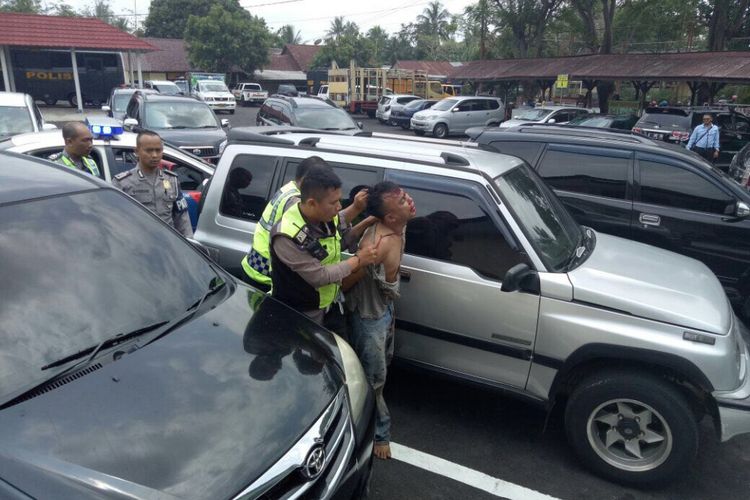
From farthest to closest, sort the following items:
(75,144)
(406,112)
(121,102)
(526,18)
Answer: (526,18), (406,112), (121,102), (75,144)

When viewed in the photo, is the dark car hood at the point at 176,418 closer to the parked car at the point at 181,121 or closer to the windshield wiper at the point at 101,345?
the windshield wiper at the point at 101,345

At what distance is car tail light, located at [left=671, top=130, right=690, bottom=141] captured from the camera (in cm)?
1350

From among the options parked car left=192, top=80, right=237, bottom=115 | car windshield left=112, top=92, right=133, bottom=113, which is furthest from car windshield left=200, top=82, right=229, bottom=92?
car windshield left=112, top=92, right=133, bottom=113

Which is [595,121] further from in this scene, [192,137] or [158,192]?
[158,192]

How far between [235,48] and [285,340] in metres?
47.0

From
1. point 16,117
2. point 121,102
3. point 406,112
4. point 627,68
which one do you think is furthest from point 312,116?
point 627,68

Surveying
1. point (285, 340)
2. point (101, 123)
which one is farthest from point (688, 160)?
point (101, 123)

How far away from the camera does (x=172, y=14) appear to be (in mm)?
59375

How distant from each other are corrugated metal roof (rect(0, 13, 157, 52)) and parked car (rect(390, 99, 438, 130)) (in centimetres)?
1143

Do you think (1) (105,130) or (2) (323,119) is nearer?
(1) (105,130)

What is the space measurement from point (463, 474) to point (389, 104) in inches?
1000

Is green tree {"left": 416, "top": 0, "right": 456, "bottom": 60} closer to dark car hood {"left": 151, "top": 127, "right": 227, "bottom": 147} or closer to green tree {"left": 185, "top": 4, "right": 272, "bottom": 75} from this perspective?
green tree {"left": 185, "top": 4, "right": 272, "bottom": 75}

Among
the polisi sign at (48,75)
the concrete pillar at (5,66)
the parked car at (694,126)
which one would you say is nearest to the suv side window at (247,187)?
the parked car at (694,126)

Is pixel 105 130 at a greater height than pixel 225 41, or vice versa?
pixel 225 41
